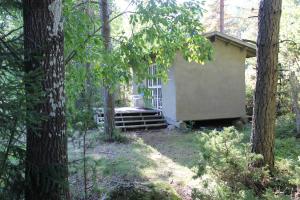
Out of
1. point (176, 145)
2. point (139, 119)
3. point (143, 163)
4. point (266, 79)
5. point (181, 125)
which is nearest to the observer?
point (266, 79)

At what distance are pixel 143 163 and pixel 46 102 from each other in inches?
204

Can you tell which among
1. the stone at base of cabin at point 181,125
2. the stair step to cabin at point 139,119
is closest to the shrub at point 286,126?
the stone at base of cabin at point 181,125

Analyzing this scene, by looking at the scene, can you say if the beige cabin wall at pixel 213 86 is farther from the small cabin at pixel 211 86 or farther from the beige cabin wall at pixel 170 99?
the beige cabin wall at pixel 170 99

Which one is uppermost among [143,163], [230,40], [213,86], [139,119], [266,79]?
[230,40]

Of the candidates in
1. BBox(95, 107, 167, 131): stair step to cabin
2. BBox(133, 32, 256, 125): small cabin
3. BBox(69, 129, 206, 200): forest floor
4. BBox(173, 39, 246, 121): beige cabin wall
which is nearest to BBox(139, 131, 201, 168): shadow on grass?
BBox(69, 129, 206, 200): forest floor

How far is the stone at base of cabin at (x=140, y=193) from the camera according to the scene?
4.34m

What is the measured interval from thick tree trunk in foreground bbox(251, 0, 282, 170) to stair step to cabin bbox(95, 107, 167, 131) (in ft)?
27.1

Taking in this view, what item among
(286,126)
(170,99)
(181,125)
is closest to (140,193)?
(286,126)

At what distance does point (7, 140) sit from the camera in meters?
3.13

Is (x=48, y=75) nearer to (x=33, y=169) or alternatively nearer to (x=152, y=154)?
(x=33, y=169)

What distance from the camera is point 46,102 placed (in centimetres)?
302

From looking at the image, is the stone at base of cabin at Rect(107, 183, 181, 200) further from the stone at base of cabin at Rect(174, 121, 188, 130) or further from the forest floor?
the stone at base of cabin at Rect(174, 121, 188, 130)

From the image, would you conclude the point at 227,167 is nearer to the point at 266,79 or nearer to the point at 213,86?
the point at 266,79

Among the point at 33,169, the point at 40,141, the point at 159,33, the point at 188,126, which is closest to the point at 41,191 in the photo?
the point at 33,169
